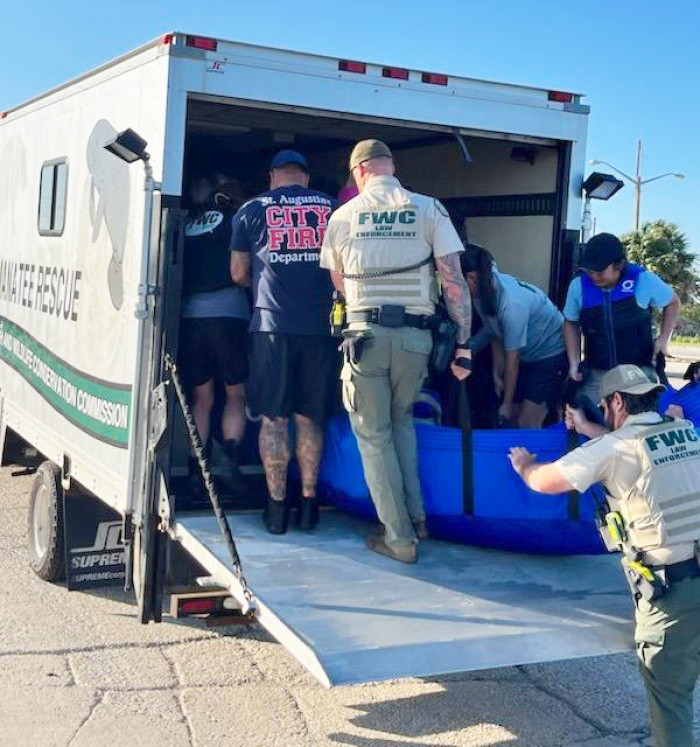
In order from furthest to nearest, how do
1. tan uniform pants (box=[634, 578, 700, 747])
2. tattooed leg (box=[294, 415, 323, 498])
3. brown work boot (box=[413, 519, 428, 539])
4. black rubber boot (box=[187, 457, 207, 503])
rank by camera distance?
black rubber boot (box=[187, 457, 207, 503]) → tattooed leg (box=[294, 415, 323, 498]) → brown work boot (box=[413, 519, 428, 539]) → tan uniform pants (box=[634, 578, 700, 747])

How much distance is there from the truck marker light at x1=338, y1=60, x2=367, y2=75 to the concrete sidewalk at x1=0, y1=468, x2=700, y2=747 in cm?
265

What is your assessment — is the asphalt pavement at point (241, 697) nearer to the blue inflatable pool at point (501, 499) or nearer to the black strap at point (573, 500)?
the blue inflatable pool at point (501, 499)

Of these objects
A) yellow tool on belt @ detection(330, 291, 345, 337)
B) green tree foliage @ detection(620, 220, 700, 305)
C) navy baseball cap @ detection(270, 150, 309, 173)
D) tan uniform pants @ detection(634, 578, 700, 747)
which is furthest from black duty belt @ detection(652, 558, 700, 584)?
green tree foliage @ detection(620, 220, 700, 305)

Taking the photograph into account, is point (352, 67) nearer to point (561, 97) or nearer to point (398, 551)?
point (561, 97)

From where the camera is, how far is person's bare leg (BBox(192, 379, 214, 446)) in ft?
16.9

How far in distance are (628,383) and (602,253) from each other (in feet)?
3.52

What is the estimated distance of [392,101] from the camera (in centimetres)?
459

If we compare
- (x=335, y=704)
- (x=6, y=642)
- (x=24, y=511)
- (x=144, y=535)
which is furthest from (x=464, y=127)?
(x=24, y=511)

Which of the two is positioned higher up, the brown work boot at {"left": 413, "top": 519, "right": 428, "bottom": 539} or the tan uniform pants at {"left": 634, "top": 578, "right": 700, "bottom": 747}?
the brown work boot at {"left": 413, "top": 519, "right": 428, "bottom": 539}

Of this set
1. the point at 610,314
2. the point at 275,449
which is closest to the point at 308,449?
the point at 275,449

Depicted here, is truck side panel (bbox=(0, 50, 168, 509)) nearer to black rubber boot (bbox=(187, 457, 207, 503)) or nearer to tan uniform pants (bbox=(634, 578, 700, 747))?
black rubber boot (bbox=(187, 457, 207, 503))

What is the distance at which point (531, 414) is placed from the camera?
4980 millimetres

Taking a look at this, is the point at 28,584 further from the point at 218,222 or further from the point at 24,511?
the point at 218,222

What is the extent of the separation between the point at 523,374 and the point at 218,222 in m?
1.63
